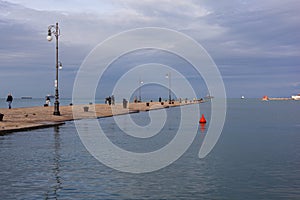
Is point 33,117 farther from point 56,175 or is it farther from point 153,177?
point 153,177

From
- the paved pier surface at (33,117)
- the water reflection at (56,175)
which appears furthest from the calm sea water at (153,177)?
the paved pier surface at (33,117)

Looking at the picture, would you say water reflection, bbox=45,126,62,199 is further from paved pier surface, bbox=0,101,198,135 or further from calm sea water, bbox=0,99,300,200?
paved pier surface, bbox=0,101,198,135

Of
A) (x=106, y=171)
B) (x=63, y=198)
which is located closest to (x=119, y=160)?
(x=106, y=171)

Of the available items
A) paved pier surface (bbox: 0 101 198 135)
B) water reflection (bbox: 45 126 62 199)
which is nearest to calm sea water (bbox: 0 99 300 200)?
water reflection (bbox: 45 126 62 199)

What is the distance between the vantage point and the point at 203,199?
32.8 feet

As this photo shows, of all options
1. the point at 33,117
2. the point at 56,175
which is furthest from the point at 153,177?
the point at 33,117

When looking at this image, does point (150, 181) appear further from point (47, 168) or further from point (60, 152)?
point (60, 152)

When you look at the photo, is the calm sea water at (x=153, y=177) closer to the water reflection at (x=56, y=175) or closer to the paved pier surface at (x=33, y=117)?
the water reflection at (x=56, y=175)

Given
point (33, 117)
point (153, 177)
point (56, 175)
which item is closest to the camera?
point (56, 175)

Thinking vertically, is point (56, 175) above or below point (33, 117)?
below

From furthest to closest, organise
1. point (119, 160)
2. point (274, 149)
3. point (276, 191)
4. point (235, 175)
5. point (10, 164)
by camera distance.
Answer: point (274, 149) < point (119, 160) < point (10, 164) < point (235, 175) < point (276, 191)

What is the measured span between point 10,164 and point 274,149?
41.1 feet

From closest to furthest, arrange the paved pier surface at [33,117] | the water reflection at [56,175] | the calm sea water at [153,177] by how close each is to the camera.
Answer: the water reflection at [56,175] < the calm sea water at [153,177] < the paved pier surface at [33,117]

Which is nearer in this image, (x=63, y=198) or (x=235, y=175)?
(x=63, y=198)
